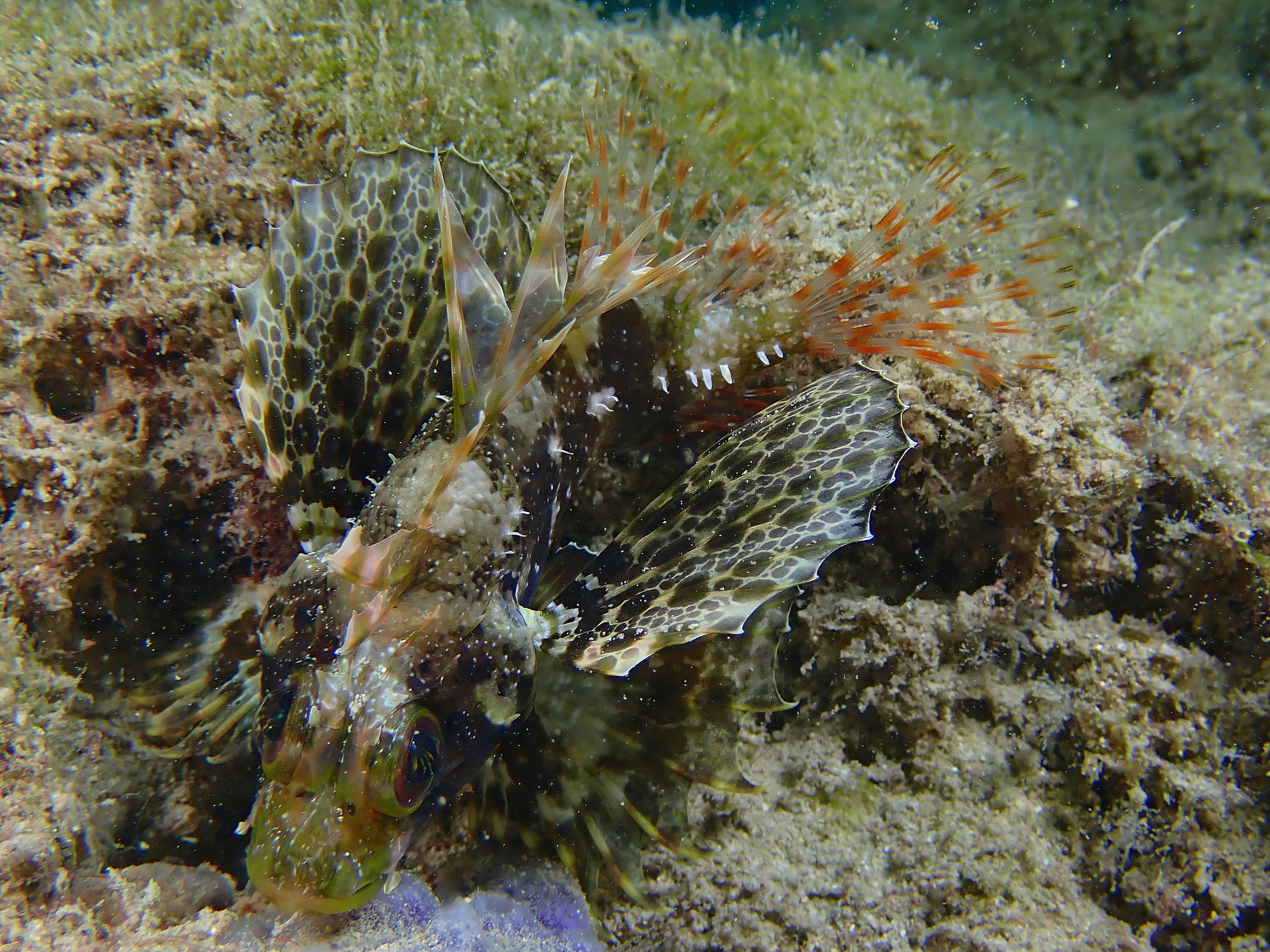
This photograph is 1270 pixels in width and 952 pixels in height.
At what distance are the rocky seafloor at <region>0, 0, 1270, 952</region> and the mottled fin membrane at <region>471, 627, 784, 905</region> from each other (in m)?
0.19

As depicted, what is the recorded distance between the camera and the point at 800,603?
3.08m

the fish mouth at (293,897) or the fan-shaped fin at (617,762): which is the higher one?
the fish mouth at (293,897)

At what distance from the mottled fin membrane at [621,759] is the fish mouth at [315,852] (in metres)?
0.64

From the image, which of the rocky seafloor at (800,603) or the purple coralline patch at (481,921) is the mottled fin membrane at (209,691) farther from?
the purple coralline patch at (481,921)

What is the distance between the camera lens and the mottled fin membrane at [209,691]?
2609mm

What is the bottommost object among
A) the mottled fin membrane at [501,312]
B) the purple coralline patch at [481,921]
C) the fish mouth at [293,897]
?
the purple coralline patch at [481,921]

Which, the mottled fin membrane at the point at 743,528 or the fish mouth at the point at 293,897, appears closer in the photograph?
the fish mouth at the point at 293,897

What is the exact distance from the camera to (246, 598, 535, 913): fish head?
1.88 meters

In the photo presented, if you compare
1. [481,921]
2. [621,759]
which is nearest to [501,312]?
[621,759]

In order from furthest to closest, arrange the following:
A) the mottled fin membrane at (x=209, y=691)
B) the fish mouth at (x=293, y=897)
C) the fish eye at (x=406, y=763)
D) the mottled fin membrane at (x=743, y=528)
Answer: the mottled fin membrane at (x=209, y=691), the mottled fin membrane at (x=743, y=528), the fish eye at (x=406, y=763), the fish mouth at (x=293, y=897)

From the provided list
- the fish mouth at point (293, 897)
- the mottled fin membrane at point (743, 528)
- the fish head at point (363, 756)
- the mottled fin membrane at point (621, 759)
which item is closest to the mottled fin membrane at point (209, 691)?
the fish head at point (363, 756)

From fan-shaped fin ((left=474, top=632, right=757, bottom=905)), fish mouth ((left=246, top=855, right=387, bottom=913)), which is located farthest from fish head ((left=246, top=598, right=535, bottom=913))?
fan-shaped fin ((left=474, top=632, right=757, bottom=905))

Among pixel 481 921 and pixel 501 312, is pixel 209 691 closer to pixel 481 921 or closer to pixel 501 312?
pixel 481 921

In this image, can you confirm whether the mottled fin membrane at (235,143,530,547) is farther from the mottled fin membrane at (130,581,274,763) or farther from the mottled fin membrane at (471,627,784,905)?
the mottled fin membrane at (471,627,784,905)
